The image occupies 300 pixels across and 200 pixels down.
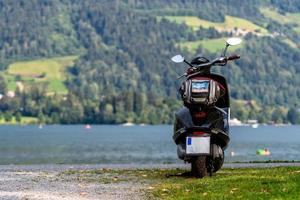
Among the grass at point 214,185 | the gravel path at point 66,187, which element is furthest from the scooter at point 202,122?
the gravel path at point 66,187

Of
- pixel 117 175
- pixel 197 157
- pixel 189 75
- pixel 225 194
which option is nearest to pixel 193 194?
pixel 225 194

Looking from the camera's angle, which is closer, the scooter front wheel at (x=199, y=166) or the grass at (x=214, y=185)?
the grass at (x=214, y=185)

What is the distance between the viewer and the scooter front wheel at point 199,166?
982 inches

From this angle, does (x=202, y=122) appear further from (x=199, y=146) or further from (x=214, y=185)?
(x=214, y=185)

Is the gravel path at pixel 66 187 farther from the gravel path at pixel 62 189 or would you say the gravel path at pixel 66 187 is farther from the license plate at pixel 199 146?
the license plate at pixel 199 146

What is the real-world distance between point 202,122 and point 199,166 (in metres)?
1.35

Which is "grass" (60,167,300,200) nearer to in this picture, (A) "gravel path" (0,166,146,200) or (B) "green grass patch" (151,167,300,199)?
(B) "green grass patch" (151,167,300,199)

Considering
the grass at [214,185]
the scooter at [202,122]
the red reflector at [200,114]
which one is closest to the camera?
the grass at [214,185]

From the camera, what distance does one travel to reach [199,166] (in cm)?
2511

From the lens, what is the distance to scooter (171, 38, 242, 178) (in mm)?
24812

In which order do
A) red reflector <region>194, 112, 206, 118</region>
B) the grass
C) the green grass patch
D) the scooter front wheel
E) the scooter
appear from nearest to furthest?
the green grass patch, the grass, the scooter, the scooter front wheel, red reflector <region>194, 112, 206, 118</region>

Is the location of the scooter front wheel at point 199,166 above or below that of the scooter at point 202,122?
below

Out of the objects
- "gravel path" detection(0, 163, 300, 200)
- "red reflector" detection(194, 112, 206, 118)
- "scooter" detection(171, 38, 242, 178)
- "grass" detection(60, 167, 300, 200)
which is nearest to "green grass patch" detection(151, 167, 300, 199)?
"grass" detection(60, 167, 300, 200)

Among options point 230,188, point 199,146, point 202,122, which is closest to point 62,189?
point 199,146
